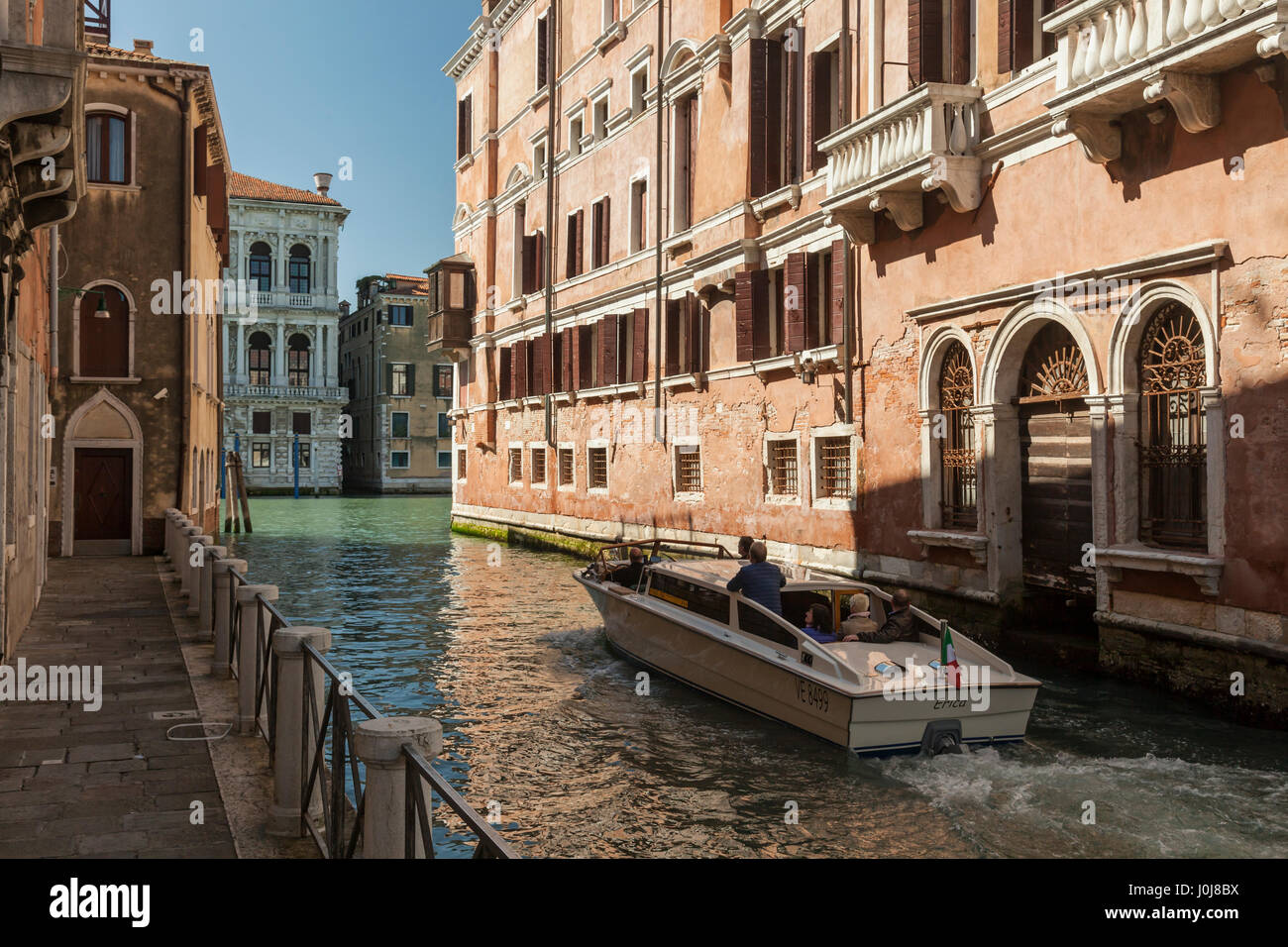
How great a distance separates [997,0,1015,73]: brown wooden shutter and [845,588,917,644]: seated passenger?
605 centimetres

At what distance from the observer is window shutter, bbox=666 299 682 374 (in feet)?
68.3

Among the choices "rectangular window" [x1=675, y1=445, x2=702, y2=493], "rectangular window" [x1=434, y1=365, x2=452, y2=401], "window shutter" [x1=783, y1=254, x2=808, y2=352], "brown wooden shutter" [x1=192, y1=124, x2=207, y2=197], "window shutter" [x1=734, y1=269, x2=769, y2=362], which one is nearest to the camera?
"window shutter" [x1=783, y1=254, x2=808, y2=352]

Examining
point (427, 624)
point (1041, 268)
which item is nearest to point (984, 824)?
point (1041, 268)

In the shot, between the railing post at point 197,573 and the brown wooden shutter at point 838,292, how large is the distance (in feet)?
26.8

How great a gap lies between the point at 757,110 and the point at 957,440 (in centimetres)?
705

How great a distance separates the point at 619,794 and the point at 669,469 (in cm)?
1369

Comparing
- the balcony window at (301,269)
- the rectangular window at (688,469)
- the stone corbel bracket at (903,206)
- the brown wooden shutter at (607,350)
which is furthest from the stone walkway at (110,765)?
the balcony window at (301,269)

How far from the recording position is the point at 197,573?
1212cm

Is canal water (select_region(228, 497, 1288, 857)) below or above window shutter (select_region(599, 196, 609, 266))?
below

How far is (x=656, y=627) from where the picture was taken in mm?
10961

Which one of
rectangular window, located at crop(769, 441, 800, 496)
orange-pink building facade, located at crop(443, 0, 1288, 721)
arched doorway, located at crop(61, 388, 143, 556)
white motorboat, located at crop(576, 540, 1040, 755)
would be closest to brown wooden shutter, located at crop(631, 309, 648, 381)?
orange-pink building facade, located at crop(443, 0, 1288, 721)

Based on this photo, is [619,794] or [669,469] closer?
[619,794]

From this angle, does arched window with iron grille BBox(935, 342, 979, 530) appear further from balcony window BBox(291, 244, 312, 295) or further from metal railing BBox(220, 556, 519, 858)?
balcony window BBox(291, 244, 312, 295)
